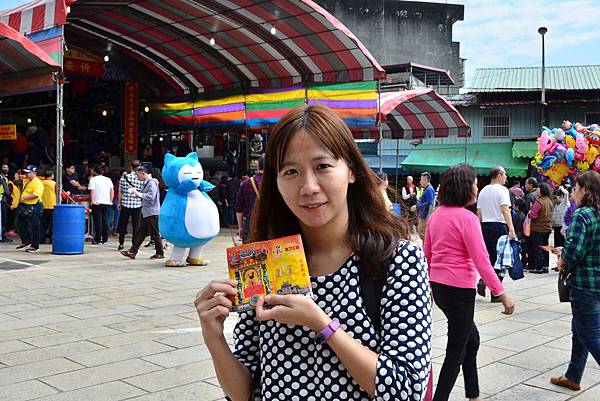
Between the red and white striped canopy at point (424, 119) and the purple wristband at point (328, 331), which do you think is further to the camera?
the red and white striped canopy at point (424, 119)

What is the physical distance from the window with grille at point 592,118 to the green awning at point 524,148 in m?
2.20

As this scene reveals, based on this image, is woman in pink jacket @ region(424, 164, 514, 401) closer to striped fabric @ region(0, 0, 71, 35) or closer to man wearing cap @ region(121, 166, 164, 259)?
man wearing cap @ region(121, 166, 164, 259)

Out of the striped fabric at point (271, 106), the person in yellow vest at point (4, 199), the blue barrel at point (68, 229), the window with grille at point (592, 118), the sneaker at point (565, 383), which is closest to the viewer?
the sneaker at point (565, 383)

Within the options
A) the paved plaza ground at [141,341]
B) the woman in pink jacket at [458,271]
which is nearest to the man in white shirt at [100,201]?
the paved plaza ground at [141,341]

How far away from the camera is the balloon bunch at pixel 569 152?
1441 cm

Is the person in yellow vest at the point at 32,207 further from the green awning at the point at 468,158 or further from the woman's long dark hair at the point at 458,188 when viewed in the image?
the green awning at the point at 468,158

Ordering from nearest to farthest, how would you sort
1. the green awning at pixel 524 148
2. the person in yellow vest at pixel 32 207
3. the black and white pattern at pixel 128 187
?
the person in yellow vest at pixel 32 207 < the black and white pattern at pixel 128 187 < the green awning at pixel 524 148

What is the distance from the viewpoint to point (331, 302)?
168cm

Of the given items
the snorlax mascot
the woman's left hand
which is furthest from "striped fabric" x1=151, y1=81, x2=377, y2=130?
the woman's left hand

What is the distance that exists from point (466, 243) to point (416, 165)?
71.9 ft

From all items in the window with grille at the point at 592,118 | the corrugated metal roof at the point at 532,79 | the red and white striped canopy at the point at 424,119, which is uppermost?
the corrugated metal roof at the point at 532,79

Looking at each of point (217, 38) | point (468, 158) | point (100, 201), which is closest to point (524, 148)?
point (468, 158)

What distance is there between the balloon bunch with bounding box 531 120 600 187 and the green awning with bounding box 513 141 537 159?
889 centimetres

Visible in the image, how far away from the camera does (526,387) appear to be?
4.84 m
